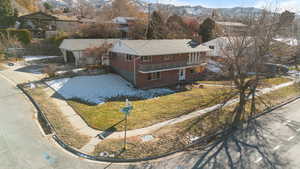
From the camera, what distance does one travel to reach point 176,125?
12.3 metres

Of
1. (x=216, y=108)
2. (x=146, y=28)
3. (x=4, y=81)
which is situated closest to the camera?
(x=216, y=108)

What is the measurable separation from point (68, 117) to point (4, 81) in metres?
13.6

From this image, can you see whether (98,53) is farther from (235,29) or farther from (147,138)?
→ (147,138)

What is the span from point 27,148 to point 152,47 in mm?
17400

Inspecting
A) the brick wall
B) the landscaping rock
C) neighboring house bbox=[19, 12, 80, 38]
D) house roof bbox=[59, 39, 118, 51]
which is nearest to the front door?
the brick wall

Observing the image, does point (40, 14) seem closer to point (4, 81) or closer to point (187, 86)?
point (4, 81)

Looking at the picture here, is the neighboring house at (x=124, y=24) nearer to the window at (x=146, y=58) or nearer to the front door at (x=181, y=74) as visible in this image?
the front door at (x=181, y=74)

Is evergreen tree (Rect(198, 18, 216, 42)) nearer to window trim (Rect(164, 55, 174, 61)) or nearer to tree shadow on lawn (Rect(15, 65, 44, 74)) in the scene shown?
window trim (Rect(164, 55, 174, 61))

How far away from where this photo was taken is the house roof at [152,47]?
2121 cm

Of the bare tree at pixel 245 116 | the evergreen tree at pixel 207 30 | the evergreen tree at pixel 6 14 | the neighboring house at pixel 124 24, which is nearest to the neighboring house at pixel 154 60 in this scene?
the bare tree at pixel 245 116

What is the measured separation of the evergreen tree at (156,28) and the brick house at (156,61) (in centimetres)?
1294

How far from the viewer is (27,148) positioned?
360 inches

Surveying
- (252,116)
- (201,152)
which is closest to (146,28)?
(252,116)

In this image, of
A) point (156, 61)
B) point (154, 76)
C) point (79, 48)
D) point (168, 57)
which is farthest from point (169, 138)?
point (79, 48)
